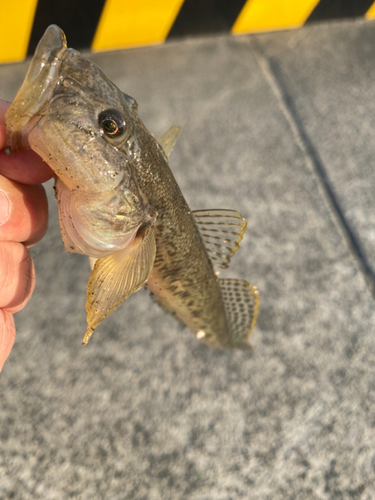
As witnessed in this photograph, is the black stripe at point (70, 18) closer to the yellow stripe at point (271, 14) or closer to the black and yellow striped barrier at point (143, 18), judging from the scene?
the black and yellow striped barrier at point (143, 18)

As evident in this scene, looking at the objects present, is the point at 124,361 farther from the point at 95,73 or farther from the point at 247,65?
the point at 247,65

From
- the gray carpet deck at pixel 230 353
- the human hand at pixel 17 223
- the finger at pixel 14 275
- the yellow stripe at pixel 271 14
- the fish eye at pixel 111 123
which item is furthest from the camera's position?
the yellow stripe at pixel 271 14

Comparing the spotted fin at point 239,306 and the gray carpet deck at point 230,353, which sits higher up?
the spotted fin at point 239,306

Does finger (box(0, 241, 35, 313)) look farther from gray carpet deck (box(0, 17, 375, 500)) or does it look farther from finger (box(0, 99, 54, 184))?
gray carpet deck (box(0, 17, 375, 500))

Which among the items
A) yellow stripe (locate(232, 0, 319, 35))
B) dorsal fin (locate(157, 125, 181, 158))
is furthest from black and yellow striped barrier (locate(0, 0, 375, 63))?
dorsal fin (locate(157, 125, 181, 158))

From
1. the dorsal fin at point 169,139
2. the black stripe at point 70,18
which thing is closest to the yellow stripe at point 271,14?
the black stripe at point 70,18

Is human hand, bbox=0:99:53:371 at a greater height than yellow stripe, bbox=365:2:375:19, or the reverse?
yellow stripe, bbox=365:2:375:19

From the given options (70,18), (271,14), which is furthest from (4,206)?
(271,14)
